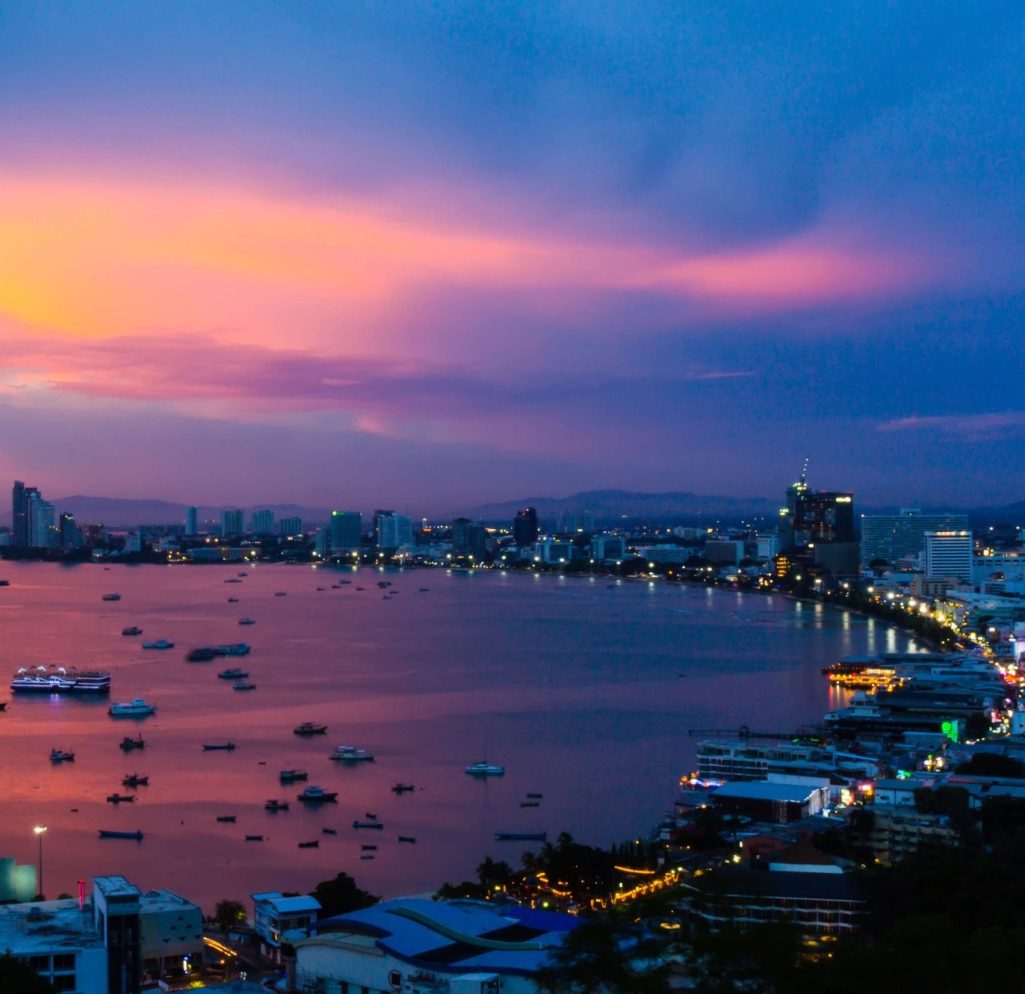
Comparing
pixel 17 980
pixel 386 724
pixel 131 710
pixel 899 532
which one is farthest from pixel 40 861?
pixel 899 532

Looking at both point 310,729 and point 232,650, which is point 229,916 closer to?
point 310,729

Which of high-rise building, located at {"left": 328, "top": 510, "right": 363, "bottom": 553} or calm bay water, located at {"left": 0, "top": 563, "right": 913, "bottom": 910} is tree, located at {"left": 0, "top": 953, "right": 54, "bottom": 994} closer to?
calm bay water, located at {"left": 0, "top": 563, "right": 913, "bottom": 910}

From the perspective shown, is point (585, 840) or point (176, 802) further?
point (176, 802)

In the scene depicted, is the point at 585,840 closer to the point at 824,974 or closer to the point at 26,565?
the point at 824,974

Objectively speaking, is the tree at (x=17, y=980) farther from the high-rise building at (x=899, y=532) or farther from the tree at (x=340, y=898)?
the high-rise building at (x=899, y=532)

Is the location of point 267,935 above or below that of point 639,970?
below

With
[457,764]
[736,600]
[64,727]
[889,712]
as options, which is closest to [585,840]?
[457,764]
